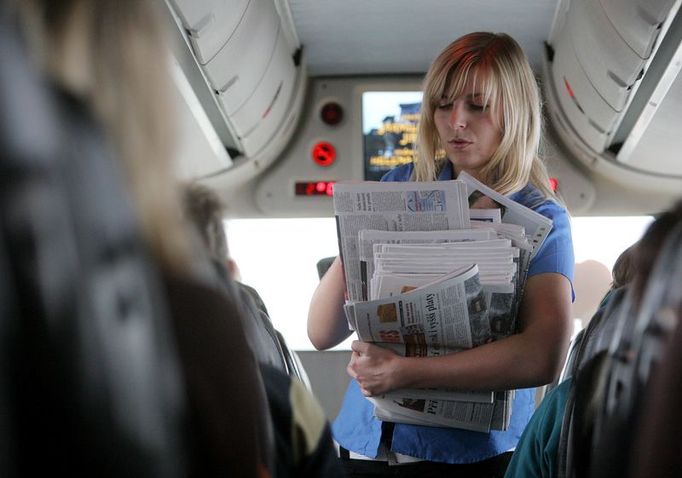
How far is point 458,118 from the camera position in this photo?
2029 millimetres

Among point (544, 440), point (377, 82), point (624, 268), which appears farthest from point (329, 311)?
point (377, 82)

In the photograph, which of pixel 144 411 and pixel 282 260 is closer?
pixel 144 411

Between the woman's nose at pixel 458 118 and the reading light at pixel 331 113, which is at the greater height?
the reading light at pixel 331 113

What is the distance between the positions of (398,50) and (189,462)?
4.26 m

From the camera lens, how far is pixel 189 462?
84 cm

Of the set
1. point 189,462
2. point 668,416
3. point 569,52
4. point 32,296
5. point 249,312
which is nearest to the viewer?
point 32,296

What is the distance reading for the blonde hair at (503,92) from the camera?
201cm

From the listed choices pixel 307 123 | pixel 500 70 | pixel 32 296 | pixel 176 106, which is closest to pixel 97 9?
pixel 176 106

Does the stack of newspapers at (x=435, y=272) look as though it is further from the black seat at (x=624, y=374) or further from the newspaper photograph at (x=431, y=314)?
the black seat at (x=624, y=374)

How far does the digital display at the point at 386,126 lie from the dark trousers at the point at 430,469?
125 inches

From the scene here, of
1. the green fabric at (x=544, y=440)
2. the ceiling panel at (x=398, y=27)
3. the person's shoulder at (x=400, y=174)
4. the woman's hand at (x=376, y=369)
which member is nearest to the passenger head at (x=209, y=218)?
the green fabric at (x=544, y=440)

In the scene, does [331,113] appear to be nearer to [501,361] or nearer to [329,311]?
[329,311]

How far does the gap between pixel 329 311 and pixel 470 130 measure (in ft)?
1.71

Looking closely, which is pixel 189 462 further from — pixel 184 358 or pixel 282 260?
pixel 282 260
